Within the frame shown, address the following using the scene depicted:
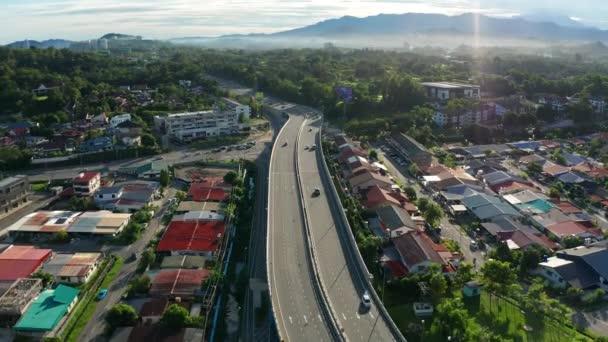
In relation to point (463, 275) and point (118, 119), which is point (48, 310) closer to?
point (463, 275)

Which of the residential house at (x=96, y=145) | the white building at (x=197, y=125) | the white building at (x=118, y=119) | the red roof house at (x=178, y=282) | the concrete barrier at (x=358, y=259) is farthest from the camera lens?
the white building at (x=118, y=119)

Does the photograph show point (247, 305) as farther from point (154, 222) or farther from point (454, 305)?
point (154, 222)

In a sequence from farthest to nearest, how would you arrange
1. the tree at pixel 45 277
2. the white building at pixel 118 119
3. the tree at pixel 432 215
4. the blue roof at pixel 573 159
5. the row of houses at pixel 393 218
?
1. the white building at pixel 118 119
2. the blue roof at pixel 573 159
3. the tree at pixel 432 215
4. the row of houses at pixel 393 218
5. the tree at pixel 45 277

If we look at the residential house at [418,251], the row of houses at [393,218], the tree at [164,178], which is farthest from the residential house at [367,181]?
the tree at [164,178]

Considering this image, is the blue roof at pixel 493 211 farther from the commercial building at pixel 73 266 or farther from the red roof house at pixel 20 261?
the red roof house at pixel 20 261

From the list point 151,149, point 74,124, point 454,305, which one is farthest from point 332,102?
point 454,305

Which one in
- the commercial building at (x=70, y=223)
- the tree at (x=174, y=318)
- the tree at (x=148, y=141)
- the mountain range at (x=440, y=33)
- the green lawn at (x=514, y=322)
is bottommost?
the green lawn at (x=514, y=322)
